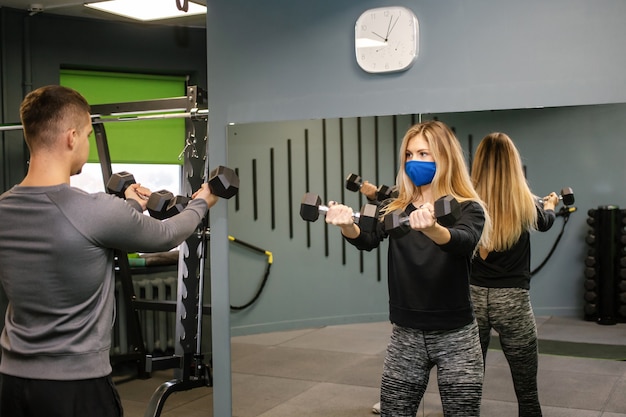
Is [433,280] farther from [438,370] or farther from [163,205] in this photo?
[163,205]

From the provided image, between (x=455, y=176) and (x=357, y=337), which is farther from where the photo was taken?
(x=357, y=337)

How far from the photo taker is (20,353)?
1.81m

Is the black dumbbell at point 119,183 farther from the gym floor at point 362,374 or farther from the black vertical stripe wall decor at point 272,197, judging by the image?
the gym floor at point 362,374

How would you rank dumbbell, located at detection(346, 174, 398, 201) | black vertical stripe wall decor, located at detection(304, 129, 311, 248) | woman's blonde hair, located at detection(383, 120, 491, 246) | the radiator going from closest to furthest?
woman's blonde hair, located at detection(383, 120, 491, 246)
dumbbell, located at detection(346, 174, 398, 201)
black vertical stripe wall decor, located at detection(304, 129, 311, 248)
the radiator

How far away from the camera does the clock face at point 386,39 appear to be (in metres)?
2.70

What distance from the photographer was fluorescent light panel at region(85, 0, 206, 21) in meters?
4.32

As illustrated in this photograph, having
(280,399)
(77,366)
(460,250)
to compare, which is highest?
(460,250)

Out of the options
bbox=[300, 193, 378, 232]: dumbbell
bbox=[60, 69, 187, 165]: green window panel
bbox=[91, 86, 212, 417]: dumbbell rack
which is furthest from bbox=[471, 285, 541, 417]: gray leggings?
bbox=[60, 69, 187, 165]: green window panel

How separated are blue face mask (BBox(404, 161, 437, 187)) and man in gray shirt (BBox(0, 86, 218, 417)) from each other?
859 mm

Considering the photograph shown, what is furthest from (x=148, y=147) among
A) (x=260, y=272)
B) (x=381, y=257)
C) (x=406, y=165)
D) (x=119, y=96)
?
(x=406, y=165)

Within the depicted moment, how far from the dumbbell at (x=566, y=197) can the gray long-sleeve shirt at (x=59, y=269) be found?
4.90ft

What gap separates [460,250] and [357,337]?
975mm

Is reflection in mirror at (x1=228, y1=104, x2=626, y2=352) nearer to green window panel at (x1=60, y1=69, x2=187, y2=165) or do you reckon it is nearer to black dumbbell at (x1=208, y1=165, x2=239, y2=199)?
black dumbbell at (x1=208, y1=165, x2=239, y2=199)

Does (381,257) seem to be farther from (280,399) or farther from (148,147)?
(148,147)
